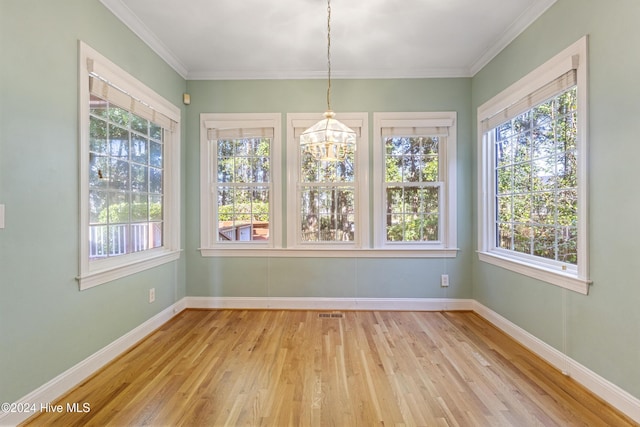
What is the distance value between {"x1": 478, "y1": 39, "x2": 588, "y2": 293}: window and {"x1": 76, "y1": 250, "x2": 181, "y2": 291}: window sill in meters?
3.47

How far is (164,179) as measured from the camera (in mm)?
3359

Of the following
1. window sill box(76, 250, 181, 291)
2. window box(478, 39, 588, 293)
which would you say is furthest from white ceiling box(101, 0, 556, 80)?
window sill box(76, 250, 181, 291)

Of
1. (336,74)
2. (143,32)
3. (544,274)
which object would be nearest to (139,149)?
(143,32)

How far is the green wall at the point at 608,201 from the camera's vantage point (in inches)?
68.9

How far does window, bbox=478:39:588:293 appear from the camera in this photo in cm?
214

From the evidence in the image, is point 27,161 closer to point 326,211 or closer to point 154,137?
point 154,137

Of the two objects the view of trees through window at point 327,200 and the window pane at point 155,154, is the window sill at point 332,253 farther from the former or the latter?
the window pane at point 155,154

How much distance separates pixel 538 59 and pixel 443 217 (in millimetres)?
1789

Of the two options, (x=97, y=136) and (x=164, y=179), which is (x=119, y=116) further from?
(x=164, y=179)

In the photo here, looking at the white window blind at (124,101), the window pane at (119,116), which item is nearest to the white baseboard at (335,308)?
the window pane at (119,116)

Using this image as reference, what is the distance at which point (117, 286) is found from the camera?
2.49 m

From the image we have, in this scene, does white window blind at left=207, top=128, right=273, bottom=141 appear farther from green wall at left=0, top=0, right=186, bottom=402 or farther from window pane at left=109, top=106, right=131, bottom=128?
green wall at left=0, top=0, right=186, bottom=402

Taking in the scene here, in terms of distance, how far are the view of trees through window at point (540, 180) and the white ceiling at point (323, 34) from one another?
837 millimetres

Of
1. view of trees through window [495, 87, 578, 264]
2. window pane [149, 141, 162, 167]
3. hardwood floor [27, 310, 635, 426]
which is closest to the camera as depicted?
hardwood floor [27, 310, 635, 426]
